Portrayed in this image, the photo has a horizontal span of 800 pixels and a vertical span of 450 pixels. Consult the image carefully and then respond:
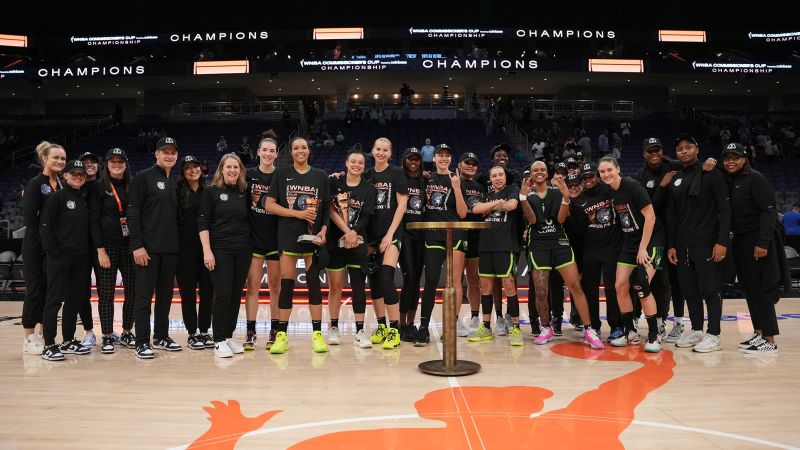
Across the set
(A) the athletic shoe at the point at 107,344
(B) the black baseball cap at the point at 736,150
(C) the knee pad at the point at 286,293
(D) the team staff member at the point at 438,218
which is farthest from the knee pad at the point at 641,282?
(A) the athletic shoe at the point at 107,344

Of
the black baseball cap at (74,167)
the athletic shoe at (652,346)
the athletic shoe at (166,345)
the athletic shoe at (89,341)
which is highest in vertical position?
the black baseball cap at (74,167)

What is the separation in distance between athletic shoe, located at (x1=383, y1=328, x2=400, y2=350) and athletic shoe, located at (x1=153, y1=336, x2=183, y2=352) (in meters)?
1.70

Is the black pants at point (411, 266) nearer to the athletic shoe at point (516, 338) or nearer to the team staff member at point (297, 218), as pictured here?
the team staff member at point (297, 218)

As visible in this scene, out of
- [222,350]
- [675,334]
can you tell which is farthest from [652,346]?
[222,350]

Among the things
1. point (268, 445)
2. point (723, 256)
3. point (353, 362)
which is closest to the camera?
point (268, 445)

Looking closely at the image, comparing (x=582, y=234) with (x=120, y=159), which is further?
(x=582, y=234)

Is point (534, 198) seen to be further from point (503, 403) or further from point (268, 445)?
point (268, 445)

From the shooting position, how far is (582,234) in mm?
5152

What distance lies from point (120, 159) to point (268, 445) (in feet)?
10.5

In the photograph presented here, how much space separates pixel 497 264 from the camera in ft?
16.5

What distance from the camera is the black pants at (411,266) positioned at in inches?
197

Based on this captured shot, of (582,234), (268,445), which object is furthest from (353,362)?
(582,234)

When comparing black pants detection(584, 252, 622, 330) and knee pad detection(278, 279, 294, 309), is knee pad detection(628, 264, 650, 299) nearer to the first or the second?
black pants detection(584, 252, 622, 330)

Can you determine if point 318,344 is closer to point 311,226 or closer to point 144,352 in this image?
point 311,226
